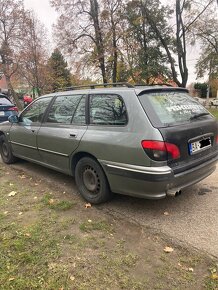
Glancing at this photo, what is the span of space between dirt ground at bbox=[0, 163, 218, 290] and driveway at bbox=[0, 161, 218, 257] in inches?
6.3

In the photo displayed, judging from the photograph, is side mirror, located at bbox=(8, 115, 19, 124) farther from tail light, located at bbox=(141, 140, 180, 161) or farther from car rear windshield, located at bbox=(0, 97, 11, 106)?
car rear windshield, located at bbox=(0, 97, 11, 106)

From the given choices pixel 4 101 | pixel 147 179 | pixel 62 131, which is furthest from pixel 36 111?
pixel 4 101

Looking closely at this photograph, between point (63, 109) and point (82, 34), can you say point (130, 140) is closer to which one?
point (63, 109)

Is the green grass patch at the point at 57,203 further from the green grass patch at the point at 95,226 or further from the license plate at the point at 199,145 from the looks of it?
the license plate at the point at 199,145

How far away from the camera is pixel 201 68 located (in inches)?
1133

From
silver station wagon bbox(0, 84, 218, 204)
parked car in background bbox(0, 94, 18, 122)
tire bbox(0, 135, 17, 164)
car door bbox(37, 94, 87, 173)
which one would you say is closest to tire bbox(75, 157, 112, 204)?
silver station wagon bbox(0, 84, 218, 204)

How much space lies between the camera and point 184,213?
3.74m

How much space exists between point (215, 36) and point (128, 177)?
77.1 ft

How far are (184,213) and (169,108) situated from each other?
4.57 ft

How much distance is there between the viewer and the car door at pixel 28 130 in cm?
513

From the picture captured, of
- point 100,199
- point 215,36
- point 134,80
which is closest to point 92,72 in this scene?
point 134,80

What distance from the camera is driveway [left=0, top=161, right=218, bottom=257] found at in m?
3.16

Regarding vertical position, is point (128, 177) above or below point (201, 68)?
below

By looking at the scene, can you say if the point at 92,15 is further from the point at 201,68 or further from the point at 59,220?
the point at 59,220
